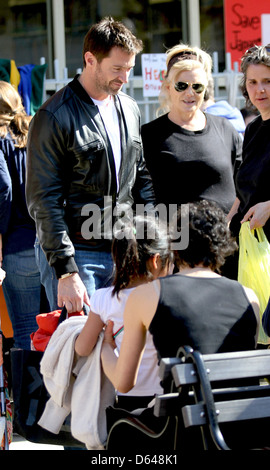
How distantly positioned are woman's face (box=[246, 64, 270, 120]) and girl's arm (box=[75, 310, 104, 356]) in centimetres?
145

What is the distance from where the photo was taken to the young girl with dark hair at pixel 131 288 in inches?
115

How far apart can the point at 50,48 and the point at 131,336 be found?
5314 millimetres

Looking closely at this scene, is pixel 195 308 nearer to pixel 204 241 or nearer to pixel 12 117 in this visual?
pixel 204 241

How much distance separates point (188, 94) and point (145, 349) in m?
1.60

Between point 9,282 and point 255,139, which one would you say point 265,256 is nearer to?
point 255,139

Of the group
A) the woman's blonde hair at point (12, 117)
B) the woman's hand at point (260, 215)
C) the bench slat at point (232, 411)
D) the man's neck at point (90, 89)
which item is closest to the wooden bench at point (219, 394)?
the bench slat at point (232, 411)

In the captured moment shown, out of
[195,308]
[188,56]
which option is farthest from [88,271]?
[188,56]

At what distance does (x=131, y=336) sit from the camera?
269 cm

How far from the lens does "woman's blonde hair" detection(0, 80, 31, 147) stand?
432 centimetres

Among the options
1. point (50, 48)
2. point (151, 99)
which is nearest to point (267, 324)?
point (151, 99)

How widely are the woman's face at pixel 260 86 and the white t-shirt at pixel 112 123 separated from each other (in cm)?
70

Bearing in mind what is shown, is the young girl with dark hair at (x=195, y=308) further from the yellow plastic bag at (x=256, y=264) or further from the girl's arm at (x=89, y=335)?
the yellow plastic bag at (x=256, y=264)

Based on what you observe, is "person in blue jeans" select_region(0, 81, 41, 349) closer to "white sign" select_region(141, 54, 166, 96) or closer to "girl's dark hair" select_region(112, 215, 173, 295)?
"girl's dark hair" select_region(112, 215, 173, 295)

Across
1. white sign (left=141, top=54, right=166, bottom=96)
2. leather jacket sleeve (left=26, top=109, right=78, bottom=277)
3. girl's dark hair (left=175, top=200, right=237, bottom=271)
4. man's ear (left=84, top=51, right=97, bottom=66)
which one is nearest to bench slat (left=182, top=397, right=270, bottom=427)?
girl's dark hair (left=175, top=200, right=237, bottom=271)
